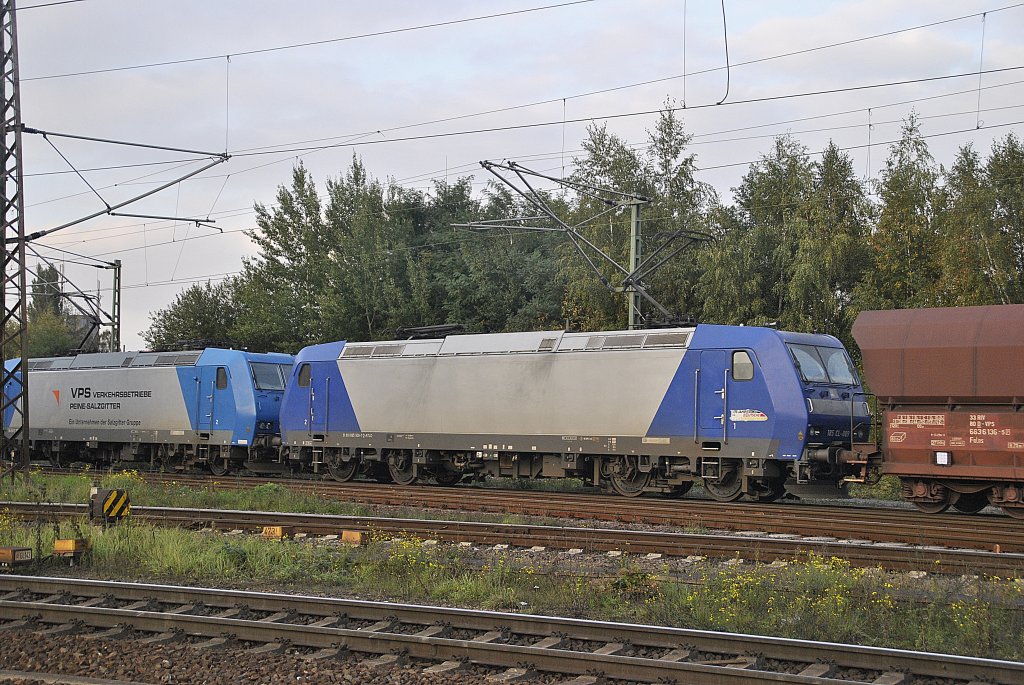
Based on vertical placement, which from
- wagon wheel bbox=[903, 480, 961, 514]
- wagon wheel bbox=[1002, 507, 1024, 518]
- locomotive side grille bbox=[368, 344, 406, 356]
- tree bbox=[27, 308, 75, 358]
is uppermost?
tree bbox=[27, 308, 75, 358]

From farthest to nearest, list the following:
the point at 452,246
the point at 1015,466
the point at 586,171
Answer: the point at 452,246, the point at 586,171, the point at 1015,466

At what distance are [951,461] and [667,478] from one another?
5.98m

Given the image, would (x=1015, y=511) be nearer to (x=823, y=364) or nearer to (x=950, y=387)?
(x=950, y=387)

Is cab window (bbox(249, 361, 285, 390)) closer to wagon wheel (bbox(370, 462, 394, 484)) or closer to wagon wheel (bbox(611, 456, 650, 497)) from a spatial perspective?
wagon wheel (bbox(370, 462, 394, 484))

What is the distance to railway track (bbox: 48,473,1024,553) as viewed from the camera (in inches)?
571

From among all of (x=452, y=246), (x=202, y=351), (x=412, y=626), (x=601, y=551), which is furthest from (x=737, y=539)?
(x=452, y=246)

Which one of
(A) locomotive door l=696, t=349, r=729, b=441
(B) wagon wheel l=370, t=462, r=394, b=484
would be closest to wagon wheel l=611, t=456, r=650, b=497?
(A) locomotive door l=696, t=349, r=729, b=441

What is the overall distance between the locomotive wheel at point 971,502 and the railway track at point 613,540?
4.28m

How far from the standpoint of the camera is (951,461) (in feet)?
54.1

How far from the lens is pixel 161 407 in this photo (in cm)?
2973

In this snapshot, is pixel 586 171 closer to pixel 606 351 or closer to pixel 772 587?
pixel 606 351

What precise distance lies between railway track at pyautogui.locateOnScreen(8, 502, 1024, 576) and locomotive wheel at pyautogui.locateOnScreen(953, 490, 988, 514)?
169 inches

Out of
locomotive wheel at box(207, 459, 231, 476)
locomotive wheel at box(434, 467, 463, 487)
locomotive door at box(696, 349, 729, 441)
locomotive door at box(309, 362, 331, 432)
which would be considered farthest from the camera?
locomotive wheel at box(207, 459, 231, 476)

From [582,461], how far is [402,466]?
203 inches
